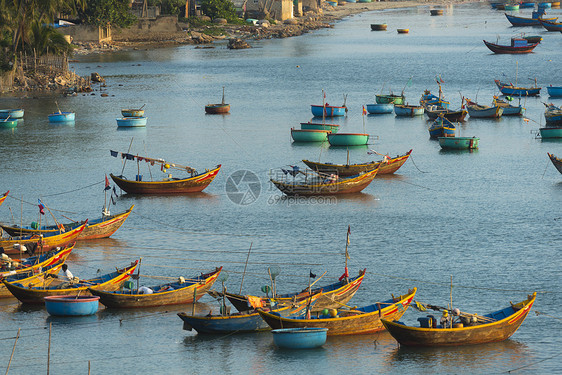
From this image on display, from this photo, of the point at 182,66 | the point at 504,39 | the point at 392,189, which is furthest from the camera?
the point at 504,39

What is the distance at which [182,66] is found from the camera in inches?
5541

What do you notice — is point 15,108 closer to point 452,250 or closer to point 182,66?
point 182,66

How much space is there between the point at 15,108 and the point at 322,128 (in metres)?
35.6

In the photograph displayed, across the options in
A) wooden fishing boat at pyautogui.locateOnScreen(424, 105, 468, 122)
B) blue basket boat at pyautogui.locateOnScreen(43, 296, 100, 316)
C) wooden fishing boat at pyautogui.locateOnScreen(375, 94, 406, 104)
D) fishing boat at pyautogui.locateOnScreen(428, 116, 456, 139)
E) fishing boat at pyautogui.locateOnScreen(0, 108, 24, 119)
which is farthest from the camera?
wooden fishing boat at pyautogui.locateOnScreen(375, 94, 406, 104)

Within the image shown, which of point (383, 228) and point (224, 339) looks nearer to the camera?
point (224, 339)

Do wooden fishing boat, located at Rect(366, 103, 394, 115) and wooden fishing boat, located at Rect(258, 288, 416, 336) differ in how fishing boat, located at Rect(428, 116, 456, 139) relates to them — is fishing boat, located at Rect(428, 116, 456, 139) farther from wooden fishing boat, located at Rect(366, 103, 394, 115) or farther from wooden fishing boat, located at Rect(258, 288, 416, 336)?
wooden fishing boat, located at Rect(258, 288, 416, 336)

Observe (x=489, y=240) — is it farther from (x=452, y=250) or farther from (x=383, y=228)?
(x=383, y=228)

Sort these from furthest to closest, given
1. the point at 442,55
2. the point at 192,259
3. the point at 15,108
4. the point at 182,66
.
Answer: the point at 442,55 < the point at 182,66 < the point at 15,108 < the point at 192,259

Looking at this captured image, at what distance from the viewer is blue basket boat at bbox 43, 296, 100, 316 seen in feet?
122

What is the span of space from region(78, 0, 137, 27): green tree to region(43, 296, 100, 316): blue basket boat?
369 feet

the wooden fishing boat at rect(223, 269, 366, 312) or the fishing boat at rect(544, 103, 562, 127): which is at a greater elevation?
the fishing boat at rect(544, 103, 562, 127)

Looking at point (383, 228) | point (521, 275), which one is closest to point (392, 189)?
point (383, 228)

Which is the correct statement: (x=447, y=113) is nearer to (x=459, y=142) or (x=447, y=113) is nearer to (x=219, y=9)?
(x=459, y=142)

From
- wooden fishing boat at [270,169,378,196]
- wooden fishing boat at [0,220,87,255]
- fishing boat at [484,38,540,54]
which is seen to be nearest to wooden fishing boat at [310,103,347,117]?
wooden fishing boat at [270,169,378,196]
